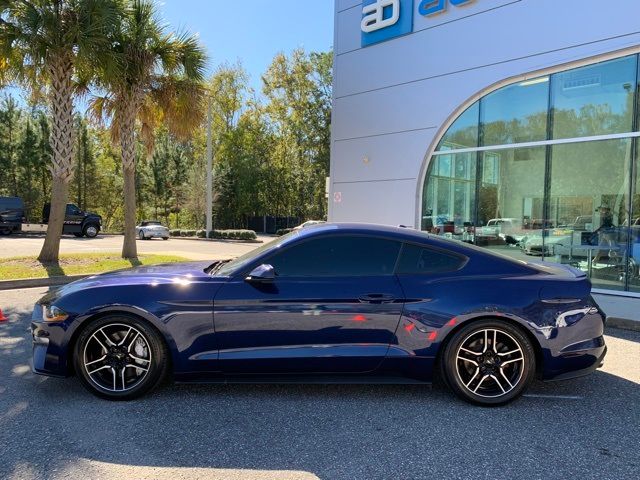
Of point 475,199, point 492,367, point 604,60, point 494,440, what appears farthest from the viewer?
point 475,199

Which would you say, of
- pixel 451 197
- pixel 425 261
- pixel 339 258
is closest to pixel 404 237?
pixel 425 261

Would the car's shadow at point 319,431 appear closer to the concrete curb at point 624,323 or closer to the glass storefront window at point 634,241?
the concrete curb at point 624,323

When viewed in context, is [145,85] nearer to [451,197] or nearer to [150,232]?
[451,197]

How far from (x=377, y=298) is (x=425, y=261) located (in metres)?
0.52

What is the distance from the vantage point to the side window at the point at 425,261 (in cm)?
369

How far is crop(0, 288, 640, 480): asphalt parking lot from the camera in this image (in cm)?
272

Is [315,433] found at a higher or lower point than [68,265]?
lower

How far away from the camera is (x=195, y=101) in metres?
12.5

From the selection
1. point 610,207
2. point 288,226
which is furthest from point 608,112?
point 288,226

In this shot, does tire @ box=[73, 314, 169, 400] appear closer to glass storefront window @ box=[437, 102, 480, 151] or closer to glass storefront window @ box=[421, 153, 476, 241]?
glass storefront window @ box=[421, 153, 476, 241]

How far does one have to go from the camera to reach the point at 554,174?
9445mm

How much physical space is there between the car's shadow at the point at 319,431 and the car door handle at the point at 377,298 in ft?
2.72

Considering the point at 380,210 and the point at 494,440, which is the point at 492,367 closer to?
the point at 494,440

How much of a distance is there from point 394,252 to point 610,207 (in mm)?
7287
